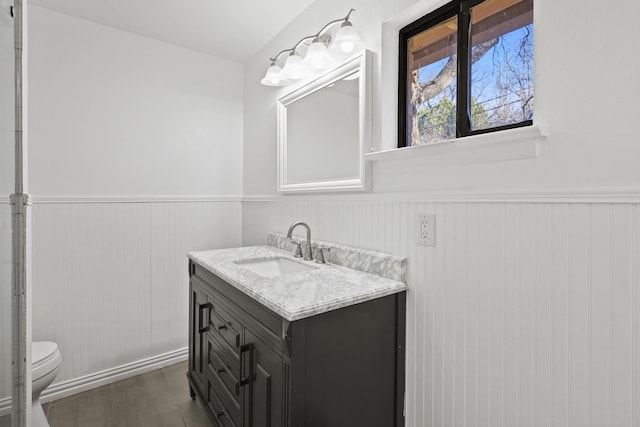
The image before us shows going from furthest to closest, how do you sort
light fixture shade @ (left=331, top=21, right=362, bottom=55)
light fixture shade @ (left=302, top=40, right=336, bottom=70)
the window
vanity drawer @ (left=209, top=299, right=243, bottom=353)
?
1. light fixture shade @ (left=302, top=40, right=336, bottom=70)
2. light fixture shade @ (left=331, top=21, right=362, bottom=55)
3. vanity drawer @ (left=209, top=299, right=243, bottom=353)
4. the window

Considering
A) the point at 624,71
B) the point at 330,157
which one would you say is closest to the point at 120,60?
the point at 330,157

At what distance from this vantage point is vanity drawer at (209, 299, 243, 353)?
4.25ft

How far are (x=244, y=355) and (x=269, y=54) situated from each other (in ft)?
6.44

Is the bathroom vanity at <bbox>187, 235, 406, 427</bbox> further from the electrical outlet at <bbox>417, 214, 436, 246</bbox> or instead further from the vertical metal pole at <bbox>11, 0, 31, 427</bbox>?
the vertical metal pole at <bbox>11, 0, 31, 427</bbox>

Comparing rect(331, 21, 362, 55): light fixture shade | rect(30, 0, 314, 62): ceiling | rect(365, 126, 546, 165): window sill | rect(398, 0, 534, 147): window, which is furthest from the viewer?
rect(30, 0, 314, 62): ceiling

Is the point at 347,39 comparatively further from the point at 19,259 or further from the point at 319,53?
the point at 19,259

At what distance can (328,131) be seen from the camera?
1.74 meters

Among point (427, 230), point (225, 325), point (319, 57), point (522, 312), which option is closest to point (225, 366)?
point (225, 325)

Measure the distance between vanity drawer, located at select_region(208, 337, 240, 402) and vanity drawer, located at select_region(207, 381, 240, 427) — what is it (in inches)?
4.3

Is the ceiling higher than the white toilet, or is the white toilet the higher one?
the ceiling

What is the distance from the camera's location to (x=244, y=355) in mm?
1211

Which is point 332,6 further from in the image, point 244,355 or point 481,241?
point 244,355

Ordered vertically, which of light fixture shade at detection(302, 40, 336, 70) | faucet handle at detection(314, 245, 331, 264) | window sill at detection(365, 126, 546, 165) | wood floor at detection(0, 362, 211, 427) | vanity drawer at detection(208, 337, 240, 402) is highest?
light fixture shade at detection(302, 40, 336, 70)

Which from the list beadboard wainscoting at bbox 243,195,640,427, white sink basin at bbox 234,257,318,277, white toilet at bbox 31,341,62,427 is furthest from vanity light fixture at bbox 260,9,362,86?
white toilet at bbox 31,341,62,427
